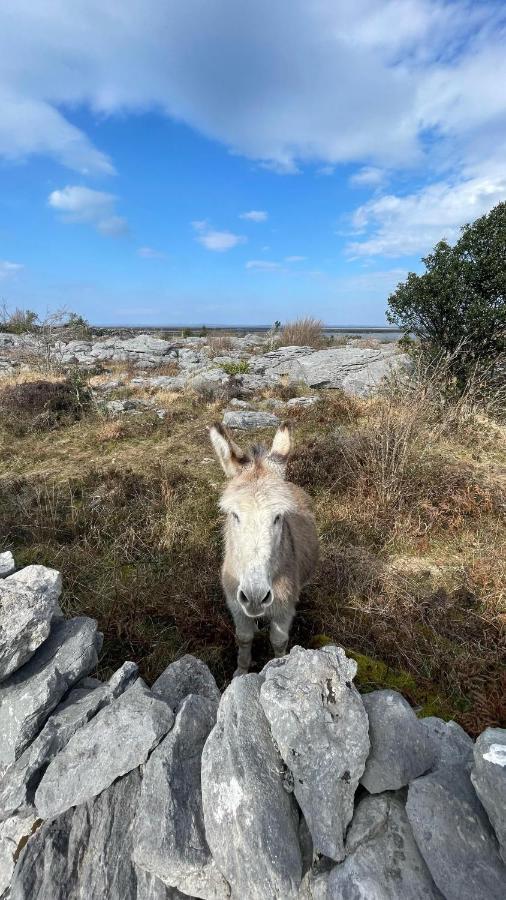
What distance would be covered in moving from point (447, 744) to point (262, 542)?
1.79m

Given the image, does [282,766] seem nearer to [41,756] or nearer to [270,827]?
[270,827]

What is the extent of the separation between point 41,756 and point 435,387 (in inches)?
401

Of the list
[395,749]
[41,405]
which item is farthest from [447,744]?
[41,405]

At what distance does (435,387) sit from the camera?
10094mm

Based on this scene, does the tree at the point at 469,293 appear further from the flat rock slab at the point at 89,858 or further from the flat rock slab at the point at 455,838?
the flat rock slab at the point at 89,858

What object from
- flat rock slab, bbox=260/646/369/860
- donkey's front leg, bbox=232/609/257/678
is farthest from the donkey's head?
flat rock slab, bbox=260/646/369/860

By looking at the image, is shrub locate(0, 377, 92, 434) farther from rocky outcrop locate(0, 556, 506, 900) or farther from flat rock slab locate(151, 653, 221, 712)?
rocky outcrop locate(0, 556, 506, 900)

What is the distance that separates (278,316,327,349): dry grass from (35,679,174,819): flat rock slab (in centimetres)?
3016

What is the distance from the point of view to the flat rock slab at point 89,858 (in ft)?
7.36

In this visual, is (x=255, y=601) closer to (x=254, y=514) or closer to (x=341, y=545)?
(x=254, y=514)

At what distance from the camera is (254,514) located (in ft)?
11.7

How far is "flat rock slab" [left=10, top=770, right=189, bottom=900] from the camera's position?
224cm

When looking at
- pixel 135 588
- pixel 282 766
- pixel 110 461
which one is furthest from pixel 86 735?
pixel 110 461

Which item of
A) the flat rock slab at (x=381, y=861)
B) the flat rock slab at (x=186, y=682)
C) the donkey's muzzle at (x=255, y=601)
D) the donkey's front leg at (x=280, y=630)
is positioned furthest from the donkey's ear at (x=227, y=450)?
the flat rock slab at (x=381, y=861)
